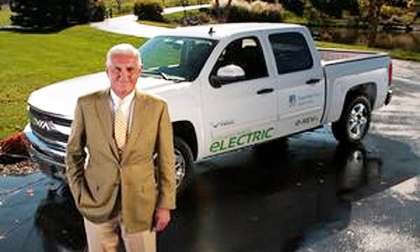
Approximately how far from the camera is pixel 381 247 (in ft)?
19.5

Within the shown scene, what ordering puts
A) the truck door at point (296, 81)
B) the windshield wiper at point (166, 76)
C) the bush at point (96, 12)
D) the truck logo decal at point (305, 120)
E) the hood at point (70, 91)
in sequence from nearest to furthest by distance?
the hood at point (70, 91) → the windshield wiper at point (166, 76) → the truck door at point (296, 81) → the truck logo decal at point (305, 120) → the bush at point (96, 12)

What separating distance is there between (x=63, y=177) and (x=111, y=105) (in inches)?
124

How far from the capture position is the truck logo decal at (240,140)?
755 centimetres

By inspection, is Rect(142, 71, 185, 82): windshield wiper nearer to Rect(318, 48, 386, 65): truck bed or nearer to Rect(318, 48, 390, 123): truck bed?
Rect(318, 48, 390, 123): truck bed

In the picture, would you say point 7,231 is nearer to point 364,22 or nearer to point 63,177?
point 63,177

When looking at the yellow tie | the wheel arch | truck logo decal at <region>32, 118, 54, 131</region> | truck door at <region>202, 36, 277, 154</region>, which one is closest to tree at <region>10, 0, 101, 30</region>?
truck door at <region>202, 36, 277, 154</region>

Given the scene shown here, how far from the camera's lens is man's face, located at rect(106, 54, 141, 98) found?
3.54 metres

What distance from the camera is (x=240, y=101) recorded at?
25.2 ft

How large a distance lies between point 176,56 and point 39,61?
11643 millimetres

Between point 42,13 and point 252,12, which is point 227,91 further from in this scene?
point 252,12

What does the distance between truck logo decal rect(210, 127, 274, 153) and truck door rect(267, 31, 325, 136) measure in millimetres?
306

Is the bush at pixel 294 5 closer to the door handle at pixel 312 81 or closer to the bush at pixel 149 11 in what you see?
the bush at pixel 149 11

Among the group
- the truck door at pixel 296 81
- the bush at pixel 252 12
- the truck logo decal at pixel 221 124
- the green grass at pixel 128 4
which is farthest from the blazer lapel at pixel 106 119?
the green grass at pixel 128 4

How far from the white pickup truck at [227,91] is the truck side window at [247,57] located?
13mm
